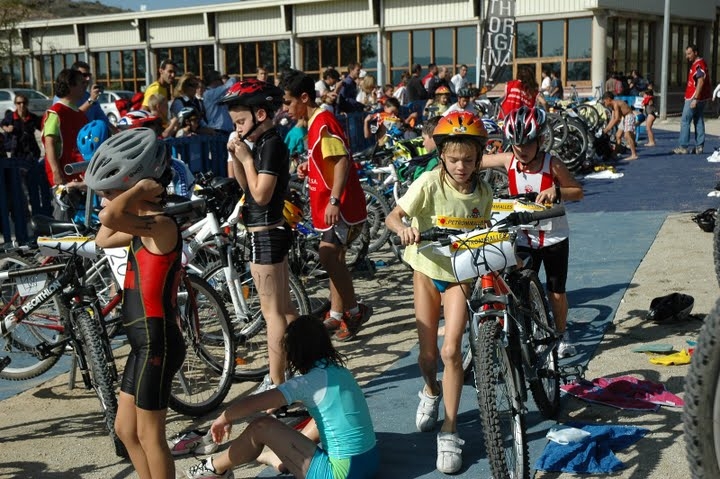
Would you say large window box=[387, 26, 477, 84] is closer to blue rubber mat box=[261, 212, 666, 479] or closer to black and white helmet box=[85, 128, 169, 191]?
blue rubber mat box=[261, 212, 666, 479]

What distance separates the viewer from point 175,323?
4.02m

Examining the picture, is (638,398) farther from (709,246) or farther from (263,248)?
(709,246)

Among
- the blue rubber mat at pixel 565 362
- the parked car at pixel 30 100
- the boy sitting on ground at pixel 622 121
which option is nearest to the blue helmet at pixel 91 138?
the blue rubber mat at pixel 565 362

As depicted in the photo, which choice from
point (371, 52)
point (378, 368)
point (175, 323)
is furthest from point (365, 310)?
point (371, 52)

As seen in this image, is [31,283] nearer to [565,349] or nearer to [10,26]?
[565,349]

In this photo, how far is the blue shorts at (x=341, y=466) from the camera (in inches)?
158

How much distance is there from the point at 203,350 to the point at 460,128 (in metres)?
2.25

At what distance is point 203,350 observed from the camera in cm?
562

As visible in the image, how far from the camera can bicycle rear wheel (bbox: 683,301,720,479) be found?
2680mm

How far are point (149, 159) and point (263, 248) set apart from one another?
148cm

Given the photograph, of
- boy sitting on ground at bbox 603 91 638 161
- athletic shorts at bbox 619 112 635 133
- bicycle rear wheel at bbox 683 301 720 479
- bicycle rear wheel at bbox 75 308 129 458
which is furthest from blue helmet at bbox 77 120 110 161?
athletic shorts at bbox 619 112 635 133

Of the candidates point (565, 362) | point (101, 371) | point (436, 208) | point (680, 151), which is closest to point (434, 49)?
point (680, 151)

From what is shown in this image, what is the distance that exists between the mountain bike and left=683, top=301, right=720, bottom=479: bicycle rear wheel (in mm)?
1243

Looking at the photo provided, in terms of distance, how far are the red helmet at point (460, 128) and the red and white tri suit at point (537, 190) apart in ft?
3.96
